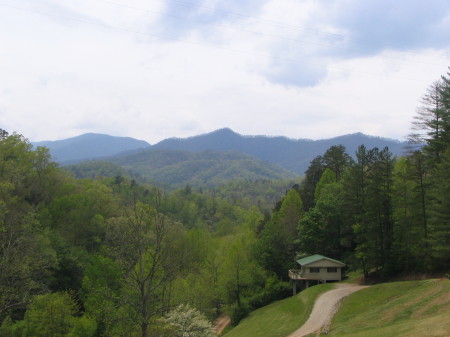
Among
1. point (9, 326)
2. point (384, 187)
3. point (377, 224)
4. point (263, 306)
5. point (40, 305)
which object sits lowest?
point (263, 306)

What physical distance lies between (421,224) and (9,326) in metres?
31.8

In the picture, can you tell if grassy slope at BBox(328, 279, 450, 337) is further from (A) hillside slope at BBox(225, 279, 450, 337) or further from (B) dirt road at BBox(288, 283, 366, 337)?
(B) dirt road at BBox(288, 283, 366, 337)

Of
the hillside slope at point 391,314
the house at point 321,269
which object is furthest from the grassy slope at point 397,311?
the house at point 321,269

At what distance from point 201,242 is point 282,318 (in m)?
27.3

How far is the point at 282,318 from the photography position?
3275 centimetres

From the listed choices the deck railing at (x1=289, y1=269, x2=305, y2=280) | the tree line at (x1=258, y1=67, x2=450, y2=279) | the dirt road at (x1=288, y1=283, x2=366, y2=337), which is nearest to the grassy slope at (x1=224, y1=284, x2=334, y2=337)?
the dirt road at (x1=288, y1=283, x2=366, y2=337)

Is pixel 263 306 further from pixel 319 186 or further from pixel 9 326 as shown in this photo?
pixel 9 326

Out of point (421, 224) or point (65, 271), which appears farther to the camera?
point (65, 271)

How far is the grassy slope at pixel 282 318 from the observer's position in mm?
29500

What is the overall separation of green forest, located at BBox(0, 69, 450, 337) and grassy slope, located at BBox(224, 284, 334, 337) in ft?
14.6

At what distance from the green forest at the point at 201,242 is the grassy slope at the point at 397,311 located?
3.92 meters

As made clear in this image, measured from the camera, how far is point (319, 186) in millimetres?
51625

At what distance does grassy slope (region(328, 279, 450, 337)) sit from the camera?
16706 millimetres

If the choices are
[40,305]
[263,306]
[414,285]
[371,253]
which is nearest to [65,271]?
[40,305]
